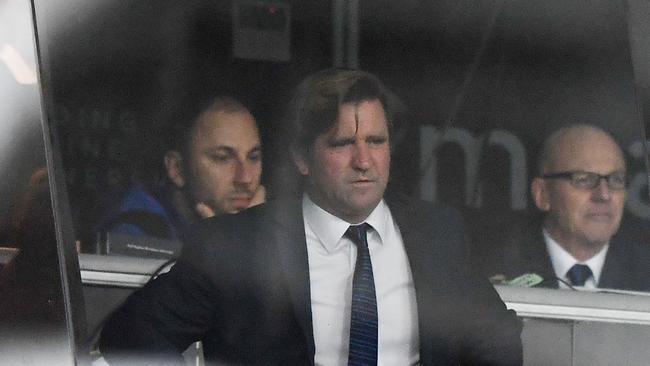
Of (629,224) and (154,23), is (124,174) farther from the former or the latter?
(629,224)

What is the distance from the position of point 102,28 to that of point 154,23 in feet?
0.31

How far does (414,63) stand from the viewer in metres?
1.74

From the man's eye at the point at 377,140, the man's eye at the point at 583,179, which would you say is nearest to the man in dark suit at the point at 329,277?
the man's eye at the point at 377,140

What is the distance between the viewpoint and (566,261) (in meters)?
1.77

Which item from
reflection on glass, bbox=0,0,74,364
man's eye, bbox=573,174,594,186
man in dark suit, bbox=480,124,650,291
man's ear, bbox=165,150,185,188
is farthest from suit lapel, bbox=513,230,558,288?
reflection on glass, bbox=0,0,74,364

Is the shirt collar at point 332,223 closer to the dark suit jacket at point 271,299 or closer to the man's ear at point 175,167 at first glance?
the dark suit jacket at point 271,299

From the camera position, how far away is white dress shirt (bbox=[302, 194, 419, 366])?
1.75 meters

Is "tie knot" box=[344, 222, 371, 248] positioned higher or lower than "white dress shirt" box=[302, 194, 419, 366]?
higher

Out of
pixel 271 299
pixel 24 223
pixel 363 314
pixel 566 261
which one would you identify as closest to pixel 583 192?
pixel 566 261

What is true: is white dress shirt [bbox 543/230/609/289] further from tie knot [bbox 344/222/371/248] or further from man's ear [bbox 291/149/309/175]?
man's ear [bbox 291/149/309/175]

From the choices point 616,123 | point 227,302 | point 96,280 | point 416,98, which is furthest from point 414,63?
point 96,280

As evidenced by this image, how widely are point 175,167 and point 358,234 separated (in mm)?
347

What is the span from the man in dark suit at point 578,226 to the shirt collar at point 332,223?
0.70 ft

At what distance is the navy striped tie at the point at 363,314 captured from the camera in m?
1.74
